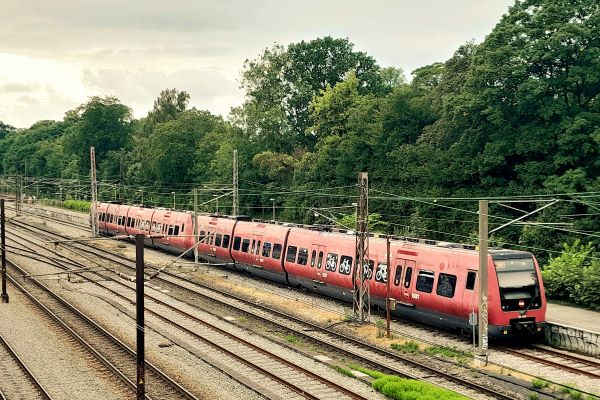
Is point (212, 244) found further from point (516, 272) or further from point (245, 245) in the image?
point (516, 272)

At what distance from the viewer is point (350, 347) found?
82.4 ft

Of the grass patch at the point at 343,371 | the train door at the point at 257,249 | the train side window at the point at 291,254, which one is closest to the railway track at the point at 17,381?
the grass patch at the point at 343,371

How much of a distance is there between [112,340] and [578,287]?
20025mm

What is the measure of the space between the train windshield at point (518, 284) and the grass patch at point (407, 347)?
3.46m

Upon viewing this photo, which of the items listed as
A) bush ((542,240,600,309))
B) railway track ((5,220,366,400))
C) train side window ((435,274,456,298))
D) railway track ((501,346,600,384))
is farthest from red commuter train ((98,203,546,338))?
bush ((542,240,600,309))

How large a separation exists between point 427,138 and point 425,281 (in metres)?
26.9

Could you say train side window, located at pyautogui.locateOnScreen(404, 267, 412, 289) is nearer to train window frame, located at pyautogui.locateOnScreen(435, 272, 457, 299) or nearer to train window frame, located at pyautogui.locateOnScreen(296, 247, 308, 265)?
train window frame, located at pyautogui.locateOnScreen(435, 272, 457, 299)

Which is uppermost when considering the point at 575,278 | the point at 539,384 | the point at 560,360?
the point at 575,278

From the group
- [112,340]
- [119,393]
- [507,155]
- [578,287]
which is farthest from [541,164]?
[119,393]

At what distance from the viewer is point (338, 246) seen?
3166cm

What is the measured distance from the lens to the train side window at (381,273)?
93.5 ft

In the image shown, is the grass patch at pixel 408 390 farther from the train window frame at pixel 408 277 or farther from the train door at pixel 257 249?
the train door at pixel 257 249

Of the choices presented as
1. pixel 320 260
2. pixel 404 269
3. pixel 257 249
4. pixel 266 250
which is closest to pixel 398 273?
pixel 404 269

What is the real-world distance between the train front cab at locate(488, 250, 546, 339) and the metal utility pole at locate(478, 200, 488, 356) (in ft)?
2.57
